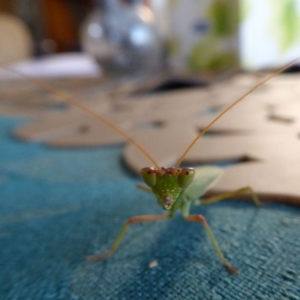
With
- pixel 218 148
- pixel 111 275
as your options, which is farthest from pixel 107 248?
pixel 218 148

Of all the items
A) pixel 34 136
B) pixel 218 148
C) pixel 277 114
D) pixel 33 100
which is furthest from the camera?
pixel 33 100

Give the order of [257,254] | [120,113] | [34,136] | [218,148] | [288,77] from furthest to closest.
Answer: [288,77]
[120,113]
[34,136]
[218,148]
[257,254]

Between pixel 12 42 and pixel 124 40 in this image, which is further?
pixel 12 42

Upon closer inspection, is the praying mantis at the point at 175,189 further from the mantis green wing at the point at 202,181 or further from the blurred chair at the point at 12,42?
the blurred chair at the point at 12,42

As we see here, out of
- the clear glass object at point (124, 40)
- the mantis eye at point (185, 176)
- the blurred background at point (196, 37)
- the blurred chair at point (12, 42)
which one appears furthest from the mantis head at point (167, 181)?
the blurred chair at point (12, 42)

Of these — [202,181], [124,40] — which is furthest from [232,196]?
[124,40]

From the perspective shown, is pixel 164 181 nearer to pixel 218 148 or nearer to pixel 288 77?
pixel 218 148

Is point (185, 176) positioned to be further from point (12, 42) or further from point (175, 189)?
point (12, 42)
